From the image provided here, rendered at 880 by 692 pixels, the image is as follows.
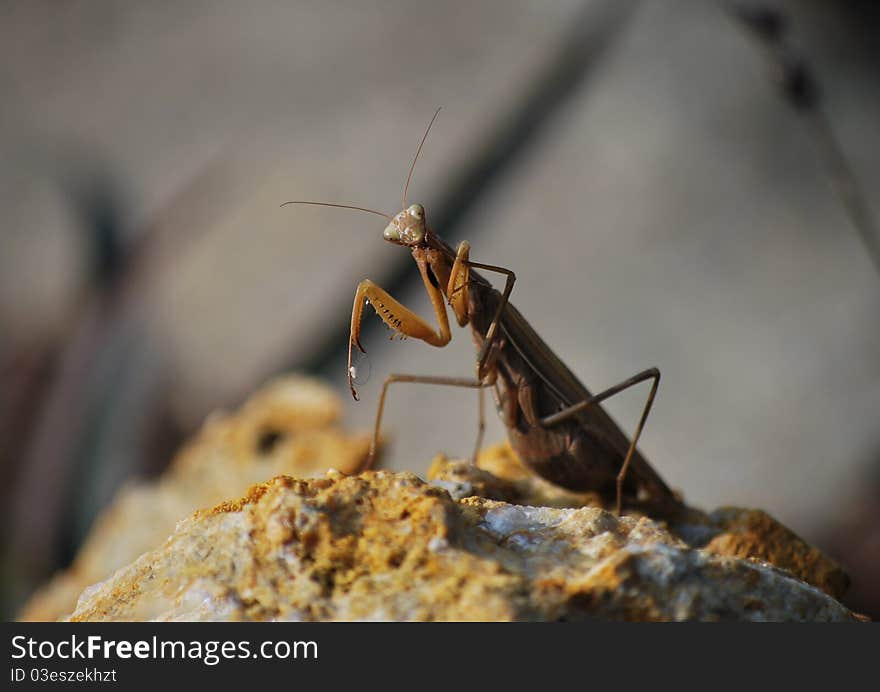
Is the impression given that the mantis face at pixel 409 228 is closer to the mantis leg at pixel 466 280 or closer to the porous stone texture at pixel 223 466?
the mantis leg at pixel 466 280

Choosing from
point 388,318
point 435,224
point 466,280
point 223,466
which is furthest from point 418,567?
point 435,224

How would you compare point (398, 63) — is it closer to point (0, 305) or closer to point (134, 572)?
point (0, 305)

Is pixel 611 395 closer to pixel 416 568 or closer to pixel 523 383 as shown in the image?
pixel 523 383

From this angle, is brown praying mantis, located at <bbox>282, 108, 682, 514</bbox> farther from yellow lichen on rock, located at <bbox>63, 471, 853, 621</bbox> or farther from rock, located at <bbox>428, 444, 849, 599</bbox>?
yellow lichen on rock, located at <bbox>63, 471, 853, 621</bbox>

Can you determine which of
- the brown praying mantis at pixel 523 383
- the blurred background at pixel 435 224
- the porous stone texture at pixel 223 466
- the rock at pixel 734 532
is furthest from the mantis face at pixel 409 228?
the blurred background at pixel 435 224

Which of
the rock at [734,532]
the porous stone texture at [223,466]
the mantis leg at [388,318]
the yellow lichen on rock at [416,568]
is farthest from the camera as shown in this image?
the porous stone texture at [223,466]

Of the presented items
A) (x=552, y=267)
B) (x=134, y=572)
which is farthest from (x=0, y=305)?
(x=134, y=572)

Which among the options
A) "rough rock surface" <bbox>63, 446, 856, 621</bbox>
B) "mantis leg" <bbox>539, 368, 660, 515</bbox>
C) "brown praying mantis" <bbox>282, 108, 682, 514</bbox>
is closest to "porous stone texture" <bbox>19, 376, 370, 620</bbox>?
"brown praying mantis" <bbox>282, 108, 682, 514</bbox>
